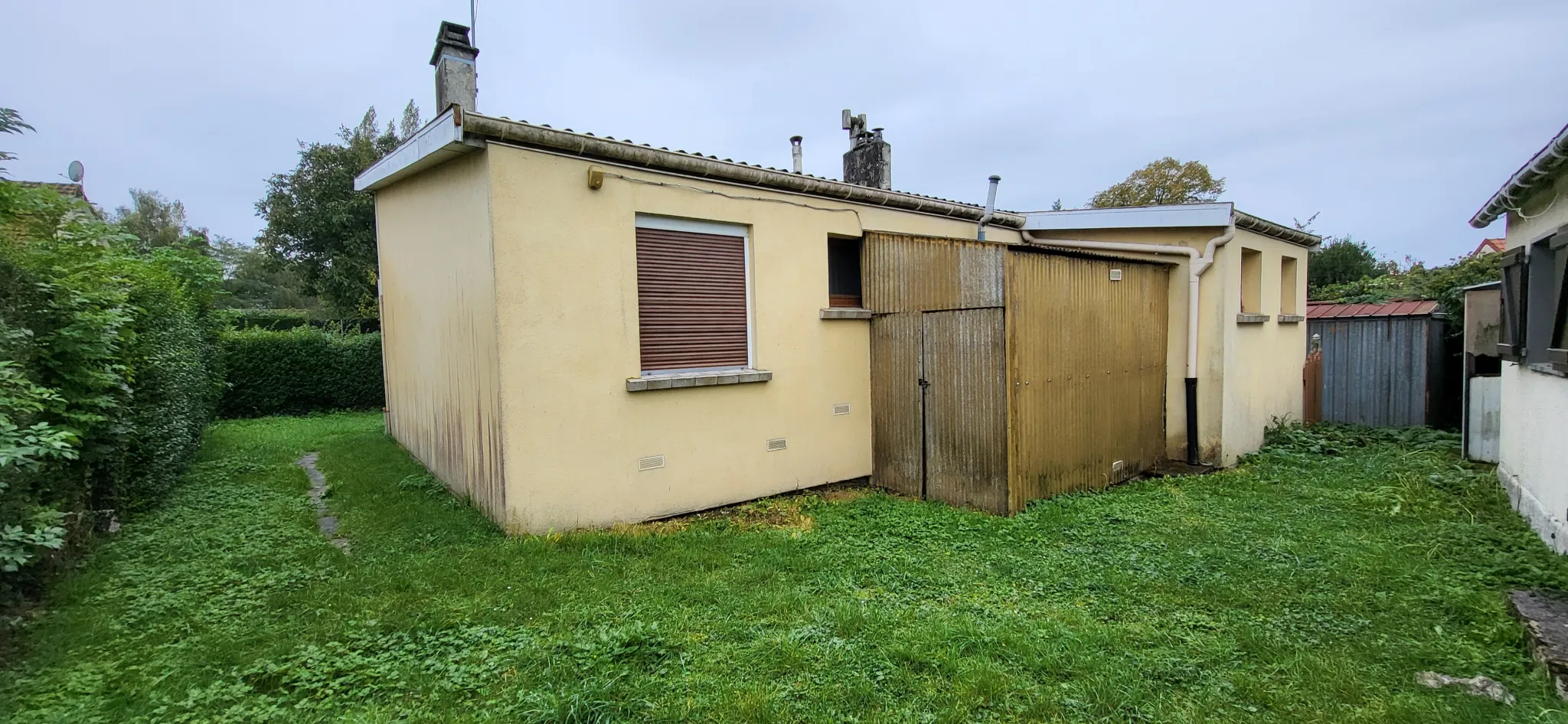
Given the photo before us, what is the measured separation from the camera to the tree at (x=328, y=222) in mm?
21188

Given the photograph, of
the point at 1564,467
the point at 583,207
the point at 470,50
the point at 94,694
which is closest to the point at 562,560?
the point at 94,694

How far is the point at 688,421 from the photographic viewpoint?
5.83 metres

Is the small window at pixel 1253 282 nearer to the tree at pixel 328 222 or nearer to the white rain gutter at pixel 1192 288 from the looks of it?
the white rain gutter at pixel 1192 288

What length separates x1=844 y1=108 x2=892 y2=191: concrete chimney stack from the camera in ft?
28.8

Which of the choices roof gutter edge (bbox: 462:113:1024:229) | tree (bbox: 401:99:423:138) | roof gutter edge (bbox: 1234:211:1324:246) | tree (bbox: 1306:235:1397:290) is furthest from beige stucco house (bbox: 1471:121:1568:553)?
tree (bbox: 401:99:423:138)

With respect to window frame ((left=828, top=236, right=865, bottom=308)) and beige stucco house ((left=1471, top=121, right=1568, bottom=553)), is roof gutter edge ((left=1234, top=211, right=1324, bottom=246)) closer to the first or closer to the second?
beige stucco house ((left=1471, top=121, right=1568, bottom=553))

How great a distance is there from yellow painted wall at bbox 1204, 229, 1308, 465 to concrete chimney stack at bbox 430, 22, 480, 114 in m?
8.85

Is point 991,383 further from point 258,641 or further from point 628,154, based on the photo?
point 258,641

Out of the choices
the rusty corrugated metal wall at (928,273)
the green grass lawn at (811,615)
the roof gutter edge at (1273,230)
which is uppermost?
the roof gutter edge at (1273,230)

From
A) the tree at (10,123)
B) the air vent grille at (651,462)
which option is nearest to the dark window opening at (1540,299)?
the air vent grille at (651,462)

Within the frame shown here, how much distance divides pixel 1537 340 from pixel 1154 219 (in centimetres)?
372

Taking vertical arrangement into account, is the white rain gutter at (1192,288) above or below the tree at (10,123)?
below

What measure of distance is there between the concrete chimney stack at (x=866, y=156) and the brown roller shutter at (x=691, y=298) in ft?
11.2

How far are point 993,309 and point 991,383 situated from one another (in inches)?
27.6
